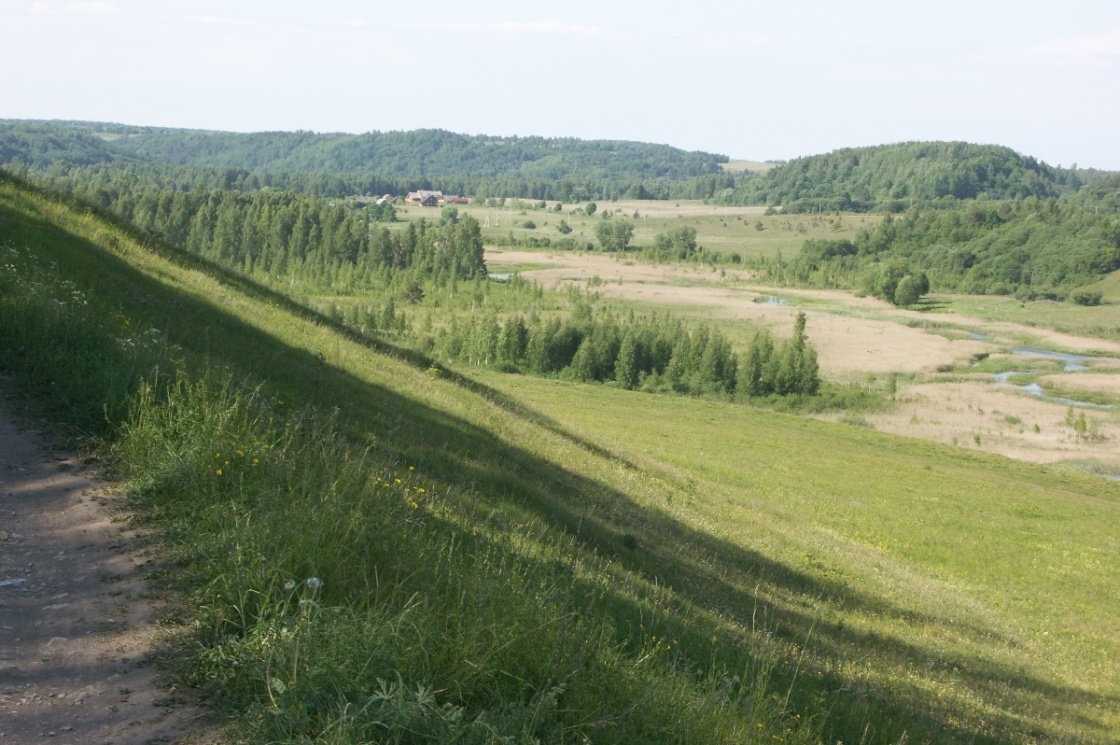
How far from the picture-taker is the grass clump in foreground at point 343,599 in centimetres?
537

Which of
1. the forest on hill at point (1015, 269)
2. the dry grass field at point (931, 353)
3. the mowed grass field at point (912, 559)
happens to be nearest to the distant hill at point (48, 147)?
the dry grass field at point (931, 353)

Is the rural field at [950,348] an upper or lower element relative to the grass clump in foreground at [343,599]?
lower

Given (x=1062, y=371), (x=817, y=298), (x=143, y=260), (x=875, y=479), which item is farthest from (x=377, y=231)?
(x=143, y=260)

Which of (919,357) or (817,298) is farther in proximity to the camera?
(817,298)

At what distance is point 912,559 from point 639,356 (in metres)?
71.3

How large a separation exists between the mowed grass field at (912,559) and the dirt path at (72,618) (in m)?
7.45

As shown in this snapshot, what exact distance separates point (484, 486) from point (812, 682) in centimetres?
606

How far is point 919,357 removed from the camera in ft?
355

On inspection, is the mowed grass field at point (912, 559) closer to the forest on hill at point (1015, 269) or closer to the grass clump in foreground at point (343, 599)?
the grass clump in foreground at point (343, 599)

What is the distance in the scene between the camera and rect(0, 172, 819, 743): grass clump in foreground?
537 cm

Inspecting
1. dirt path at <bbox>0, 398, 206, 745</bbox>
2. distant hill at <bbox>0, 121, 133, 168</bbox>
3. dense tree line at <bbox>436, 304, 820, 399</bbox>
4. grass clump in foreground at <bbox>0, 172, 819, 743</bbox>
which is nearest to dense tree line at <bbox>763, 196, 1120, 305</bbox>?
dense tree line at <bbox>436, 304, 820, 399</bbox>

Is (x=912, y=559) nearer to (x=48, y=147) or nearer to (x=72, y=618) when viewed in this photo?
(x=72, y=618)

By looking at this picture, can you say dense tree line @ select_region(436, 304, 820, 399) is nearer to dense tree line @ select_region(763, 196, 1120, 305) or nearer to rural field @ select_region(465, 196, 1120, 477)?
rural field @ select_region(465, 196, 1120, 477)

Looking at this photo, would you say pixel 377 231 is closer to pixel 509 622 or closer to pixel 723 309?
pixel 723 309
